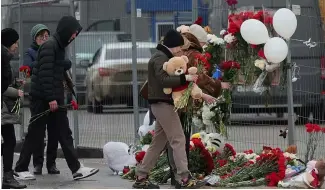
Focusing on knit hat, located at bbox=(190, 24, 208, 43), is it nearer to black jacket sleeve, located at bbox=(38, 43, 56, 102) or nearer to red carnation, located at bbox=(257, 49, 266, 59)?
red carnation, located at bbox=(257, 49, 266, 59)

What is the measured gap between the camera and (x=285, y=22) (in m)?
10.5

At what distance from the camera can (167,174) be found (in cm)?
1101

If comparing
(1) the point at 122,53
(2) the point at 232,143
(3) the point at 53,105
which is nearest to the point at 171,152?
(2) the point at 232,143

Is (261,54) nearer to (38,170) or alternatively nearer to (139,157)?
(139,157)

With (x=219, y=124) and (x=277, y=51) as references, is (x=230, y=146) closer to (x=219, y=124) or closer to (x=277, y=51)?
(x=219, y=124)

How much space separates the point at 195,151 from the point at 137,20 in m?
2.80

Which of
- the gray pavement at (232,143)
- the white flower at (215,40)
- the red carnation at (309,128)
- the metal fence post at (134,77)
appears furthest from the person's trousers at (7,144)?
the red carnation at (309,128)

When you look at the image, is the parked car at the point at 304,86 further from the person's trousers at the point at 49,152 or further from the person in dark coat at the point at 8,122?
the person in dark coat at the point at 8,122

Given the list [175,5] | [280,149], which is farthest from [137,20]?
[280,149]

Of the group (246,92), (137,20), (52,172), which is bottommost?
(52,172)

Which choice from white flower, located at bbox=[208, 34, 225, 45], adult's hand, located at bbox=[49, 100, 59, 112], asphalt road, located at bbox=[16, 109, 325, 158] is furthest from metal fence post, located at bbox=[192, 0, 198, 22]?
adult's hand, located at bbox=[49, 100, 59, 112]

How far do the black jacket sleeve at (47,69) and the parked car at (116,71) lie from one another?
210cm

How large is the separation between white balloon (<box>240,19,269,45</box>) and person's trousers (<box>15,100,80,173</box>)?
2.49 metres

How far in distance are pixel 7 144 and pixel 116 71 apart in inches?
121
